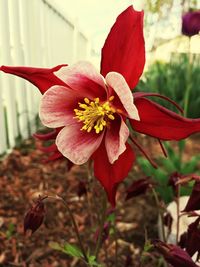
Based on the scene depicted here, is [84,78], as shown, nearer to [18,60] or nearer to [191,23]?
[191,23]

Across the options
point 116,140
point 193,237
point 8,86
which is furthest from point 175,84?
point 116,140

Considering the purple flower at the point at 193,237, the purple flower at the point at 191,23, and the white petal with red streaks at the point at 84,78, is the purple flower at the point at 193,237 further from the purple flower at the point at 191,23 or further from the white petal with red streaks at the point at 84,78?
the purple flower at the point at 191,23

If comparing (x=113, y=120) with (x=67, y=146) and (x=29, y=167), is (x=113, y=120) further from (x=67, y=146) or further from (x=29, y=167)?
(x=29, y=167)

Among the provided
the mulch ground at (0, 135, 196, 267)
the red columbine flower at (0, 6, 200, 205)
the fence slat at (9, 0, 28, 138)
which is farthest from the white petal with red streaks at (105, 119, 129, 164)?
the fence slat at (9, 0, 28, 138)

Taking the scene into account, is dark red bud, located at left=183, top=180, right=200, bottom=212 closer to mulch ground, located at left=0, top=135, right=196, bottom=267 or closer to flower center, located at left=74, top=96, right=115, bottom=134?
flower center, located at left=74, top=96, right=115, bottom=134

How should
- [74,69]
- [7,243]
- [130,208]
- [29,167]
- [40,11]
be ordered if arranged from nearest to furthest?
1. [74,69]
2. [7,243]
3. [130,208]
4. [29,167]
5. [40,11]

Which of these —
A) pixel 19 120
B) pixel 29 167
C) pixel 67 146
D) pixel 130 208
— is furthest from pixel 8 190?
pixel 67 146

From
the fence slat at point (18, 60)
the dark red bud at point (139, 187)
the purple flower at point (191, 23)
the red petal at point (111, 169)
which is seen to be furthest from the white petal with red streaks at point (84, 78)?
the fence slat at point (18, 60)

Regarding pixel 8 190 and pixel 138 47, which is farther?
pixel 8 190
